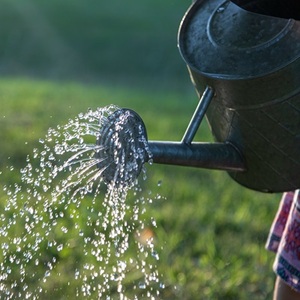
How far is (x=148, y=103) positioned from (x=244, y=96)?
3.96 metres

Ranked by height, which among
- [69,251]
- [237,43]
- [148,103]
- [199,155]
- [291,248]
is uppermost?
[237,43]

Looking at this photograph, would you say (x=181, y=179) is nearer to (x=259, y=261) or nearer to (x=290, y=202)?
(x=259, y=261)

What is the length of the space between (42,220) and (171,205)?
25.2 inches

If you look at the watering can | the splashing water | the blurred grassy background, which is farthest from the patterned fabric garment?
the blurred grassy background

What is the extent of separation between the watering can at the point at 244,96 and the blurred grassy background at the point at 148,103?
0.91 meters

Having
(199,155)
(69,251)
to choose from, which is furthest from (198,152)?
(69,251)

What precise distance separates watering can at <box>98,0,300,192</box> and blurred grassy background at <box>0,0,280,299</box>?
910 millimetres

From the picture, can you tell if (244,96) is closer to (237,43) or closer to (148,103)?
(237,43)

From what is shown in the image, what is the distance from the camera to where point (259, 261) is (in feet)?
10.4

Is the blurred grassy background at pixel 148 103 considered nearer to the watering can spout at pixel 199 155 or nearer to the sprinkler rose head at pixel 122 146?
the watering can spout at pixel 199 155

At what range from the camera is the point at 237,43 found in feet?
6.53

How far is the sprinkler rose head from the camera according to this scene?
5.90ft

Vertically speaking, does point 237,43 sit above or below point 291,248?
above

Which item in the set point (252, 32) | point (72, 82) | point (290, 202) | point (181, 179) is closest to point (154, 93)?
point (72, 82)
